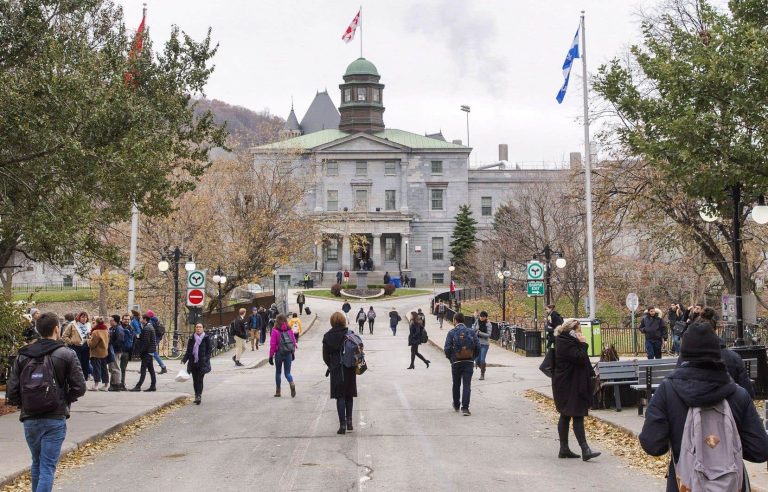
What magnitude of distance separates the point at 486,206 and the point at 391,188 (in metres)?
10.7

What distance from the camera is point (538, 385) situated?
68.6 ft

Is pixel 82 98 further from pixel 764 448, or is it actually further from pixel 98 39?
pixel 764 448

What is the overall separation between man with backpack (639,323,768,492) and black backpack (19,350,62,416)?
17.0 feet

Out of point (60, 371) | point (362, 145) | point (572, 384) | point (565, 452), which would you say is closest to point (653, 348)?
point (565, 452)

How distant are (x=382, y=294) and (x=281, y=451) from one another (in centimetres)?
6223

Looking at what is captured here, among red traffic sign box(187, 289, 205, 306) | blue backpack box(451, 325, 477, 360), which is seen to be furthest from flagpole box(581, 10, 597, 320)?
blue backpack box(451, 325, 477, 360)

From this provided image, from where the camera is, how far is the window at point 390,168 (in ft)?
302

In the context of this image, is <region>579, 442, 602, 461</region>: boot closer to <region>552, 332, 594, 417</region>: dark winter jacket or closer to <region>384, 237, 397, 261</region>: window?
<region>552, 332, 594, 417</region>: dark winter jacket

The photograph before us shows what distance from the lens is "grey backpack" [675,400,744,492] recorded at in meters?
5.48

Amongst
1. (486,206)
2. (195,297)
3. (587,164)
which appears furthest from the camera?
(486,206)

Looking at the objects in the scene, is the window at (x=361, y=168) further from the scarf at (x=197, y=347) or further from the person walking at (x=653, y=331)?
the scarf at (x=197, y=347)

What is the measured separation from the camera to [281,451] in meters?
11.5

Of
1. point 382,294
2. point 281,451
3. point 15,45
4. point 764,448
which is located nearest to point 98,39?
point 15,45

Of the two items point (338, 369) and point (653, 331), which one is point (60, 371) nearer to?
point (338, 369)
